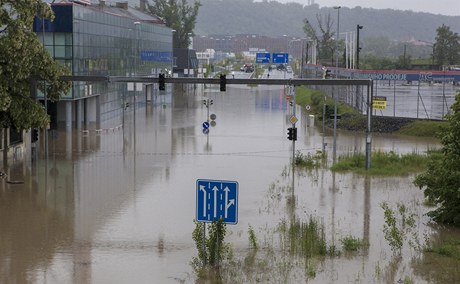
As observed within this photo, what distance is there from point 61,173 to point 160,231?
40.1ft

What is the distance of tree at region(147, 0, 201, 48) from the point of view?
126 meters

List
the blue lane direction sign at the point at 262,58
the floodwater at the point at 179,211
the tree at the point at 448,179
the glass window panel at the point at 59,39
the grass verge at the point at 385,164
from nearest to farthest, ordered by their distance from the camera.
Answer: the floodwater at the point at 179,211 < the tree at the point at 448,179 < the grass verge at the point at 385,164 < the glass window panel at the point at 59,39 < the blue lane direction sign at the point at 262,58

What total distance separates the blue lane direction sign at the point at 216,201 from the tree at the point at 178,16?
108 meters

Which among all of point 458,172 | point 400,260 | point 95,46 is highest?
point 95,46

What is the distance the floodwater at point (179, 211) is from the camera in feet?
64.4

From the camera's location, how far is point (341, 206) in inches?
1110

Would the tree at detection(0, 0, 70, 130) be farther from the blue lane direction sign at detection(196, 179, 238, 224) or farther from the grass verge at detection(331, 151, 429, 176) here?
the blue lane direction sign at detection(196, 179, 238, 224)

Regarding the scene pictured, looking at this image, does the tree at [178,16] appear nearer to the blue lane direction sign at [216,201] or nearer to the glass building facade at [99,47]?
the glass building facade at [99,47]

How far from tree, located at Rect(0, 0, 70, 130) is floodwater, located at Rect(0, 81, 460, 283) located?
7.73 ft

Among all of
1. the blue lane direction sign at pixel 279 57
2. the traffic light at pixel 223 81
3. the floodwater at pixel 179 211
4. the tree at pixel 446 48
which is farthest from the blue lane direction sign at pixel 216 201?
the tree at pixel 446 48

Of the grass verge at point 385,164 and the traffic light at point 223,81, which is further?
the grass verge at point 385,164

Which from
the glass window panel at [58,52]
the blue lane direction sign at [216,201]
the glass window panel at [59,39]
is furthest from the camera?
the glass window panel at [58,52]

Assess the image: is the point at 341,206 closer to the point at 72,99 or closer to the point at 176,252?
the point at 176,252

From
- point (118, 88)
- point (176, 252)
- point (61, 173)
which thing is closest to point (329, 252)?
point (176, 252)
